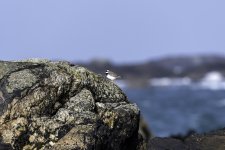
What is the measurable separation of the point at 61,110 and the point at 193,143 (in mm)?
3123

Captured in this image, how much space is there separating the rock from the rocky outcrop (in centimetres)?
47

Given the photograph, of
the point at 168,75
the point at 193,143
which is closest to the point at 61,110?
the point at 193,143

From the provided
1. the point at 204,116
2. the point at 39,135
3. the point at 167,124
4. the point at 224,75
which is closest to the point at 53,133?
the point at 39,135

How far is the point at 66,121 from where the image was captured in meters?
12.6

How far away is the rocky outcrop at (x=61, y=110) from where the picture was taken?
12.5 metres

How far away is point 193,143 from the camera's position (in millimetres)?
14375

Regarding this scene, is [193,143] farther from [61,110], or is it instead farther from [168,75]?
[168,75]

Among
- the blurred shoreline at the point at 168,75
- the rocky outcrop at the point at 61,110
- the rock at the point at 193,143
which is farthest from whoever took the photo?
the blurred shoreline at the point at 168,75

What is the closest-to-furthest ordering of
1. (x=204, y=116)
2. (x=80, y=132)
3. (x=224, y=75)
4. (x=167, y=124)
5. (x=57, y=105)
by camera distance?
(x=80, y=132)
(x=57, y=105)
(x=167, y=124)
(x=204, y=116)
(x=224, y=75)

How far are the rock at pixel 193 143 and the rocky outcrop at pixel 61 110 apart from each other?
0.47m

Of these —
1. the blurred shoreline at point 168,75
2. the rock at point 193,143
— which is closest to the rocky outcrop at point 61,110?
the rock at point 193,143

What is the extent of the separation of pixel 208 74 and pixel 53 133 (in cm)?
18061

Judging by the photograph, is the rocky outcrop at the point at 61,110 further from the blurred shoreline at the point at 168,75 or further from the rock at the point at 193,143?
the blurred shoreline at the point at 168,75

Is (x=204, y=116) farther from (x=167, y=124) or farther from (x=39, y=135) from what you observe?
(x=39, y=135)
